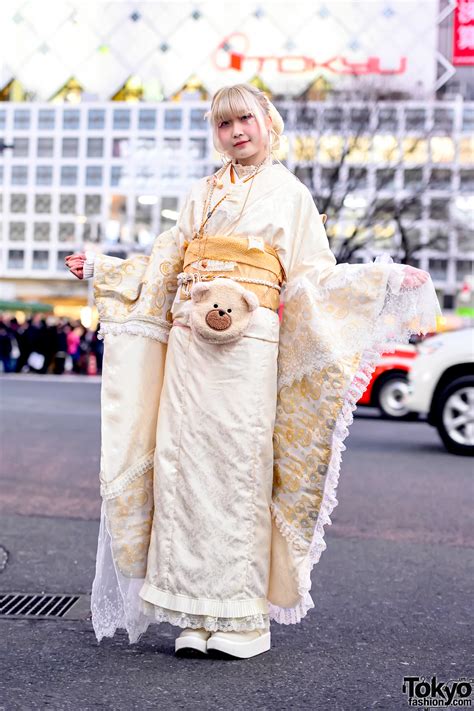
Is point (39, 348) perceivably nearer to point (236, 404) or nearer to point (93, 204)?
point (236, 404)

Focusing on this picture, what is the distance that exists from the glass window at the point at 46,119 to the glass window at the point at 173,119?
970 cm

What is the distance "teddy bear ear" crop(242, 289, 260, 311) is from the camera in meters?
2.98

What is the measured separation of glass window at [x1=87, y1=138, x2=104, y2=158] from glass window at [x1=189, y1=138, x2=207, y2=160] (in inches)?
297

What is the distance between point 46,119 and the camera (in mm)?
69875

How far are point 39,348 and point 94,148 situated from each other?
46.3 meters

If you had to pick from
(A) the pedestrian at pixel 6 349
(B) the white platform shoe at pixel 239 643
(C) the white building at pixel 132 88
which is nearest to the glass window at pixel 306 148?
(A) the pedestrian at pixel 6 349

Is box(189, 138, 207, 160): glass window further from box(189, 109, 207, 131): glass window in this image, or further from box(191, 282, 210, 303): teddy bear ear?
box(191, 282, 210, 303): teddy bear ear

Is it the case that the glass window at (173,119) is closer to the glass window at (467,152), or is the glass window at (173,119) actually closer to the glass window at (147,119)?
the glass window at (147,119)

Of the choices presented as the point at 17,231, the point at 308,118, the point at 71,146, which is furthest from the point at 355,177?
the point at 17,231

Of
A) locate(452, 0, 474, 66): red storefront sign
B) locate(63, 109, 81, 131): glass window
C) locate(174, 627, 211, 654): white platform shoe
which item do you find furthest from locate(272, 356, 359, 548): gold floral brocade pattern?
locate(63, 109, 81, 131): glass window

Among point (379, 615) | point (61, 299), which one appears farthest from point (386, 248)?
point (379, 615)

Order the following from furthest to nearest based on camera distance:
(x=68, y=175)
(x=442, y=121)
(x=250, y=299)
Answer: (x=68, y=175) → (x=442, y=121) → (x=250, y=299)

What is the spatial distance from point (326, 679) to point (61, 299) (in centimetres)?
6744

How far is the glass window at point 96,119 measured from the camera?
68.6 meters
